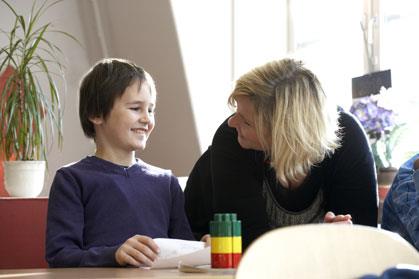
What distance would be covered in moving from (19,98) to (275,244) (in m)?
2.91

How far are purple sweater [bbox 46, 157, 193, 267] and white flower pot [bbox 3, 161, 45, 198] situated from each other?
4.26 ft

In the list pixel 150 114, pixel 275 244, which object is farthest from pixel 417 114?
pixel 275 244

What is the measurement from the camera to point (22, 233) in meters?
3.24

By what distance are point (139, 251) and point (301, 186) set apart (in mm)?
636

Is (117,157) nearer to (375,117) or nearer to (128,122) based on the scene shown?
(128,122)

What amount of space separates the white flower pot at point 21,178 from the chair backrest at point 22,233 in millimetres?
291

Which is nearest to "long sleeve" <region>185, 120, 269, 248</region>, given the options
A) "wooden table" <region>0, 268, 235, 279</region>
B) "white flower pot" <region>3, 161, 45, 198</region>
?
"wooden table" <region>0, 268, 235, 279</region>

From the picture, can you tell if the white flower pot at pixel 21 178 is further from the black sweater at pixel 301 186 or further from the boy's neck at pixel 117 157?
the black sweater at pixel 301 186

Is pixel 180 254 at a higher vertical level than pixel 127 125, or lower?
lower

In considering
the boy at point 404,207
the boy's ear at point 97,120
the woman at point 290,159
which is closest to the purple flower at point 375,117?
the woman at point 290,159

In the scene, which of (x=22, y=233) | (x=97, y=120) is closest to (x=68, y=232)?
(x=97, y=120)

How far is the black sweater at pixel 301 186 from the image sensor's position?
2301mm

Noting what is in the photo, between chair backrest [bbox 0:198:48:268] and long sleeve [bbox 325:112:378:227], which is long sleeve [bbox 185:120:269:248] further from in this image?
chair backrest [bbox 0:198:48:268]

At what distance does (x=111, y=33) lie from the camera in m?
4.96
